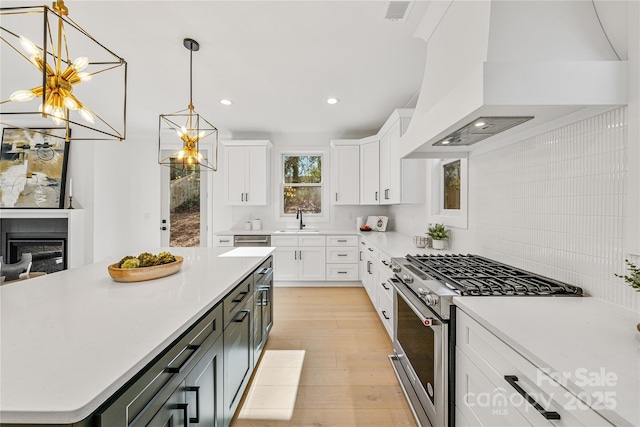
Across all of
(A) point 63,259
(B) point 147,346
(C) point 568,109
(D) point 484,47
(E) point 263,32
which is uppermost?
(E) point 263,32

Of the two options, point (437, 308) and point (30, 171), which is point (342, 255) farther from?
point (30, 171)

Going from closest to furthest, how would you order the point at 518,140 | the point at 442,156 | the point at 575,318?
the point at 575,318
the point at 518,140
the point at 442,156

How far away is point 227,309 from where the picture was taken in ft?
4.74

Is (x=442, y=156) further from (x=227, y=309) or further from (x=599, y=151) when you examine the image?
(x=227, y=309)

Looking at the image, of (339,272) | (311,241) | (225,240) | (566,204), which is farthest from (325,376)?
(225,240)

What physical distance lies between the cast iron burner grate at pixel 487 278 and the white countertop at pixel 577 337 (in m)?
0.06

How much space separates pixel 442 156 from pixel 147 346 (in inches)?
88.7

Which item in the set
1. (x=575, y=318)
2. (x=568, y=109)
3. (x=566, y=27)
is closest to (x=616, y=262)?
(x=575, y=318)

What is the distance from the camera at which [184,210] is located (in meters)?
5.03

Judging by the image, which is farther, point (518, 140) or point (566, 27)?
point (518, 140)

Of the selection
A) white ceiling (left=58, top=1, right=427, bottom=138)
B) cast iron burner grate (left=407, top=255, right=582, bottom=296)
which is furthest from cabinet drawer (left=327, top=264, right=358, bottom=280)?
cast iron burner grate (left=407, top=255, right=582, bottom=296)

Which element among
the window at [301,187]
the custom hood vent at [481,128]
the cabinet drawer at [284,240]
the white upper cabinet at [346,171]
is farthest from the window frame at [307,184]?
the custom hood vent at [481,128]

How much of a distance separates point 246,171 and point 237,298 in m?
3.25

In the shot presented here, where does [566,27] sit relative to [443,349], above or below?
above
